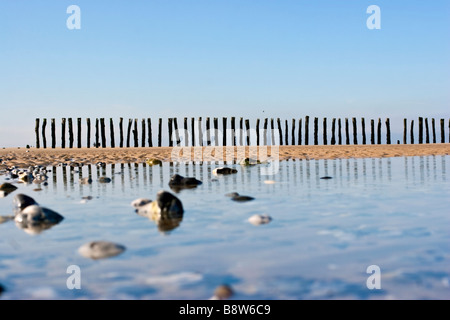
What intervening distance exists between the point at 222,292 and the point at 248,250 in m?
0.76

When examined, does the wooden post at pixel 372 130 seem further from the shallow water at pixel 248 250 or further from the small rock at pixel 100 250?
the small rock at pixel 100 250

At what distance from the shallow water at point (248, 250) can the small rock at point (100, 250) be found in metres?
0.05

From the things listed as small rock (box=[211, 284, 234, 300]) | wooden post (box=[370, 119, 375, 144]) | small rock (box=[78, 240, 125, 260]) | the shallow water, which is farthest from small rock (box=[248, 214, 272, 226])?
wooden post (box=[370, 119, 375, 144])

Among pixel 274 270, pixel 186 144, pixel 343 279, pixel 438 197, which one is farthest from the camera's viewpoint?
pixel 186 144

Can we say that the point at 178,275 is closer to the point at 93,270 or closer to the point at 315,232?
the point at 93,270

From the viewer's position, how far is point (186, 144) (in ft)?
104

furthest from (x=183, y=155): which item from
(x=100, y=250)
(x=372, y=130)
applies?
(x=372, y=130)

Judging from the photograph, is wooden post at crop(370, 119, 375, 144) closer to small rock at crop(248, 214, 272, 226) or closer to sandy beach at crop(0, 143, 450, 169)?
sandy beach at crop(0, 143, 450, 169)

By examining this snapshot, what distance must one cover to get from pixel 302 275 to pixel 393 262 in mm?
604

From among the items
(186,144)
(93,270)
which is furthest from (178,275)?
(186,144)

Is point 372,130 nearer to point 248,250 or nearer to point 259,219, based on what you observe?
point 259,219

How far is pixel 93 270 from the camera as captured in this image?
2.45 meters
